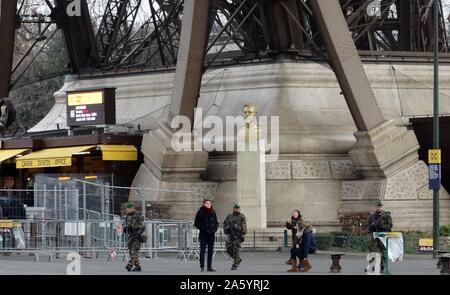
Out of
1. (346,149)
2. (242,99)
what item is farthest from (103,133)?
(346,149)

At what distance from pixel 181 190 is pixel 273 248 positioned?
545 centimetres

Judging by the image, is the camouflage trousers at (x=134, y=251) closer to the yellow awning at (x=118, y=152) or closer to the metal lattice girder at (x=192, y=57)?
the metal lattice girder at (x=192, y=57)

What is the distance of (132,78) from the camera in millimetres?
67562

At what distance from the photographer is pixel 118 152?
60719 millimetres

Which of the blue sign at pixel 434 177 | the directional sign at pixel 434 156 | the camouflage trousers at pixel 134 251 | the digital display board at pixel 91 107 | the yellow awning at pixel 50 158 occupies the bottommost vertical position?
the camouflage trousers at pixel 134 251

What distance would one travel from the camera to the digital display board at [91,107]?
62.3 metres

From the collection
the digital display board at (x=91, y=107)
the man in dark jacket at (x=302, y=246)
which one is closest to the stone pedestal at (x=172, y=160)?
the digital display board at (x=91, y=107)

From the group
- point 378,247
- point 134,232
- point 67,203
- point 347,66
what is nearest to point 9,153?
point 347,66

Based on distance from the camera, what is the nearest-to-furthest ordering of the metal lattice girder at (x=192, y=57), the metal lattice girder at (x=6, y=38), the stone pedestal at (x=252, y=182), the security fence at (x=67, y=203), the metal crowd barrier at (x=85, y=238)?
1. the metal crowd barrier at (x=85, y=238)
2. the security fence at (x=67, y=203)
3. the stone pedestal at (x=252, y=182)
4. the metal lattice girder at (x=192, y=57)
5. the metal lattice girder at (x=6, y=38)

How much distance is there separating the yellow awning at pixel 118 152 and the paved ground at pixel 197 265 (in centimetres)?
1073

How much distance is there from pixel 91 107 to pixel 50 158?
2709 millimetres

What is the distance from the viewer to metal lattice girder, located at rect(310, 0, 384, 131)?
183ft

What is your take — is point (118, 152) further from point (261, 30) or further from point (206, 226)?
point (206, 226)

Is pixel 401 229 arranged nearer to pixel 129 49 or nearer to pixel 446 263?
pixel 446 263
